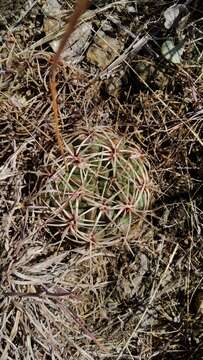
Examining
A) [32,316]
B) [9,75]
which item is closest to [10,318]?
[32,316]

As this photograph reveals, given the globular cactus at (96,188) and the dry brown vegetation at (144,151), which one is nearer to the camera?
the globular cactus at (96,188)

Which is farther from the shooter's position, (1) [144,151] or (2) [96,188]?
(1) [144,151]

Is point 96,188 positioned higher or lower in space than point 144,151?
higher

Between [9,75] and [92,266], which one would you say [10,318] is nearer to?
[92,266]
